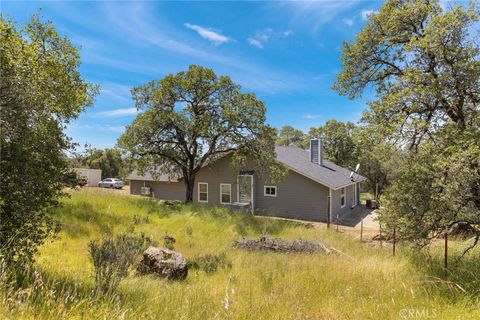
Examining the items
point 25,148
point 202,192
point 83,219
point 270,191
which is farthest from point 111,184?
point 25,148

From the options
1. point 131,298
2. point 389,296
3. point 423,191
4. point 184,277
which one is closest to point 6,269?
point 131,298

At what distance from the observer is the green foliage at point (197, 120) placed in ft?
59.9

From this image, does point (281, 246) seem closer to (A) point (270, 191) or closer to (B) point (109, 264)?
(B) point (109, 264)

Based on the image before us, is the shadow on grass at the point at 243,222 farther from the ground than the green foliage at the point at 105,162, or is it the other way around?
the green foliage at the point at 105,162

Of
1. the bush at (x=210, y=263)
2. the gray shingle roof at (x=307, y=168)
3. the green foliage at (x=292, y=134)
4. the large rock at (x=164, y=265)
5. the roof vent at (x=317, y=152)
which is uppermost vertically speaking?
the green foliage at (x=292, y=134)

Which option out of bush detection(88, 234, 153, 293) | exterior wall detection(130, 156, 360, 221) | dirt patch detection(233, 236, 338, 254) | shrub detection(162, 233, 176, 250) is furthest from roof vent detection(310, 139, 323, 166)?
bush detection(88, 234, 153, 293)

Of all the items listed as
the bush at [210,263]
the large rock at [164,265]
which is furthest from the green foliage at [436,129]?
the large rock at [164,265]

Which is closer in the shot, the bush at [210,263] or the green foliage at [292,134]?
the bush at [210,263]

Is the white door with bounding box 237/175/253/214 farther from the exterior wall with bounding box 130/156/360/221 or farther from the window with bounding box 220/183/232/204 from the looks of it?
the window with bounding box 220/183/232/204

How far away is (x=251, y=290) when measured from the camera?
5500 millimetres

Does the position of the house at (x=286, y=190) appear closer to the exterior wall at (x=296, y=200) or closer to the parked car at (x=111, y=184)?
the exterior wall at (x=296, y=200)

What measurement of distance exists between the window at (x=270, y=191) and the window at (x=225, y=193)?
3005 mm

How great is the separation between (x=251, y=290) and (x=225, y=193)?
60.9ft

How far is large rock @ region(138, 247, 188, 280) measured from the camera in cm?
675
